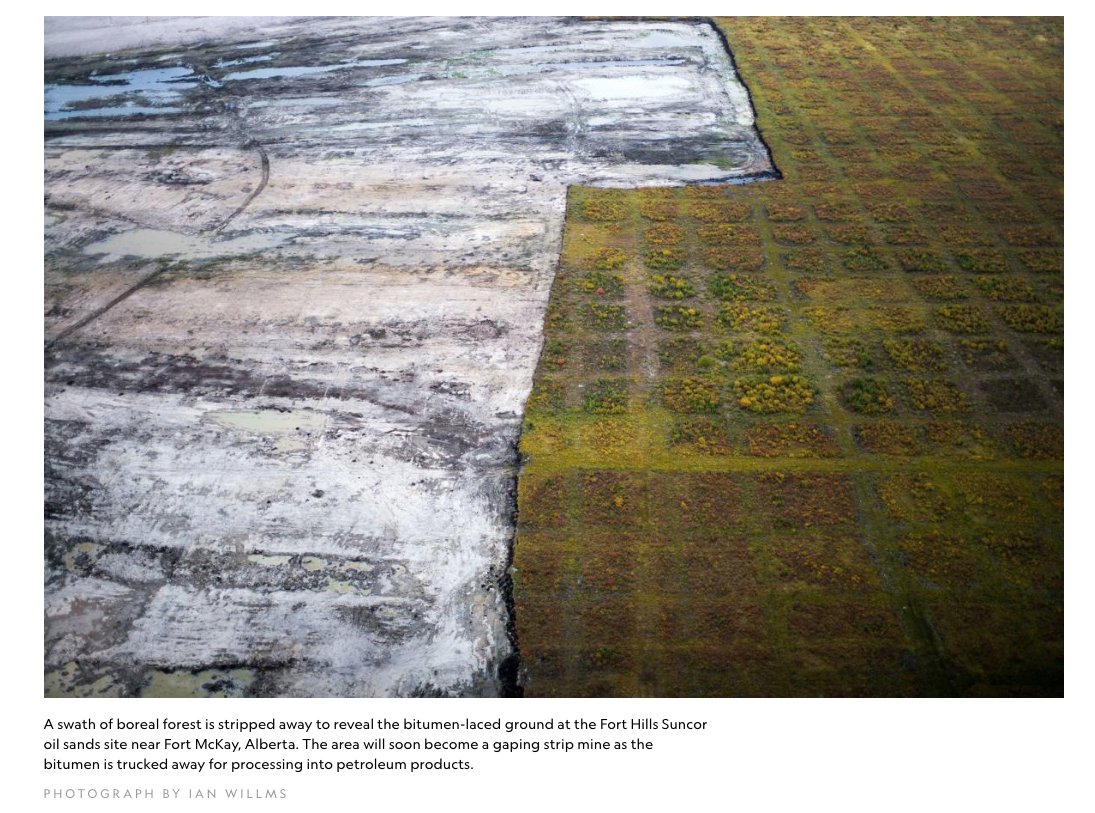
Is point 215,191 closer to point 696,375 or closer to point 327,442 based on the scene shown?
point 327,442

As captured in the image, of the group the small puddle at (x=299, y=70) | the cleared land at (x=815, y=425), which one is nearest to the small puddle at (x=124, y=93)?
the small puddle at (x=299, y=70)

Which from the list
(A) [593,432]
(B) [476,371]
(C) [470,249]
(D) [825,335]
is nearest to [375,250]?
(C) [470,249]

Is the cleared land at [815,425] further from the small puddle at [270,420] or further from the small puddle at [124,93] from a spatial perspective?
the small puddle at [124,93]

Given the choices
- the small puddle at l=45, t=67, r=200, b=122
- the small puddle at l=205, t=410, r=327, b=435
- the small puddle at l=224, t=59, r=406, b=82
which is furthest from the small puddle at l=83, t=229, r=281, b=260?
the small puddle at l=224, t=59, r=406, b=82

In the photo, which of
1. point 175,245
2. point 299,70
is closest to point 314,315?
point 175,245

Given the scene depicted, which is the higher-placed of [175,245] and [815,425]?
[175,245]

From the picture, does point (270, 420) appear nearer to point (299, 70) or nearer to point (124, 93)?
point (299, 70)


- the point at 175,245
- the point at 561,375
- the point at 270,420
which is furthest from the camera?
the point at 175,245
